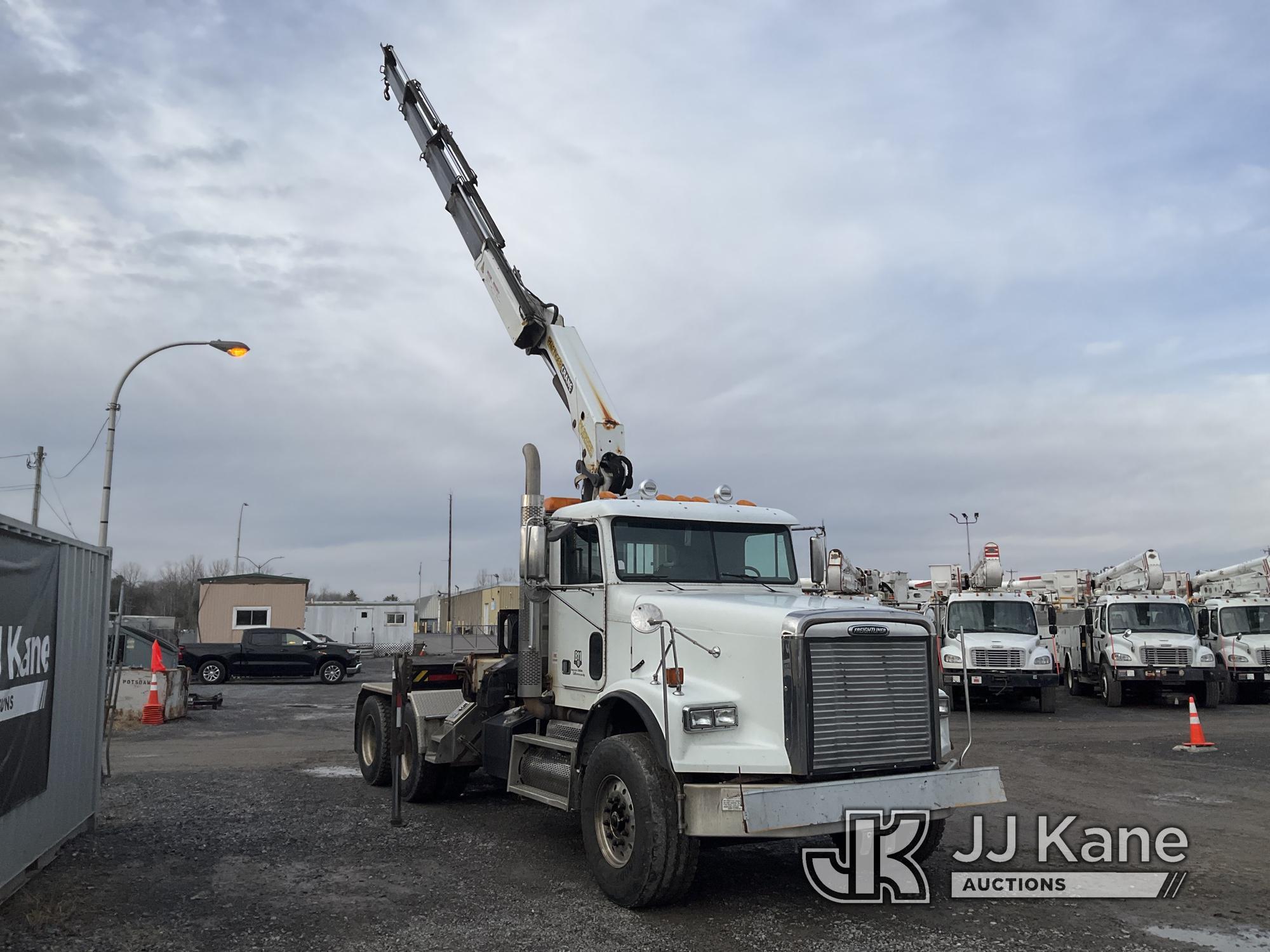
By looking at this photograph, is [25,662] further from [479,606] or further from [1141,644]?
[1141,644]

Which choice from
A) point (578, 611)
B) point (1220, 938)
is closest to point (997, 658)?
point (578, 611)

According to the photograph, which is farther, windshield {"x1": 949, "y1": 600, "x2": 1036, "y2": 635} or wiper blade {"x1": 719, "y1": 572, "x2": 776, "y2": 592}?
windshield {"x1": 949, "y1": 600, "x2": 1036, "y2": 635}

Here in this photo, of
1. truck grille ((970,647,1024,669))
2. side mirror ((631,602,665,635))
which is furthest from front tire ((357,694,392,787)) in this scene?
truck grille ((970,647,1024,669))

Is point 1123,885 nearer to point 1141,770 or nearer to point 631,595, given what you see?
point 631,595

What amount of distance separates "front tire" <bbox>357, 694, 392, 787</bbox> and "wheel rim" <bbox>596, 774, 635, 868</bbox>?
449 centimetres

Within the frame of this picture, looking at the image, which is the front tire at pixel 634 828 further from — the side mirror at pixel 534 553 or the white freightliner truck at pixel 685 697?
the side mirror at pixel 534 553

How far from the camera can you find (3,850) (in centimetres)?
604

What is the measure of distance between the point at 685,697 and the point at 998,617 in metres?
16.1

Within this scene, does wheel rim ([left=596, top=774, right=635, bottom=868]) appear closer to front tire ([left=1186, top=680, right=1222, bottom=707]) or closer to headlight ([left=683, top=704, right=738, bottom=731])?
headlight ([left=683, top=704, right=738, bottom=731])

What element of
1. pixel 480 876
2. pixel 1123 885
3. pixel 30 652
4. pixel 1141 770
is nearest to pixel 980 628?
pixel 1141 770

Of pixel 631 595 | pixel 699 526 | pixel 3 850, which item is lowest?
Answer: pixel 3 850

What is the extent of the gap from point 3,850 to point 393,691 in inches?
145

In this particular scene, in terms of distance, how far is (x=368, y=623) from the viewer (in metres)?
47.7

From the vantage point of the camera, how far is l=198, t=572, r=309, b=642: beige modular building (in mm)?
40000
